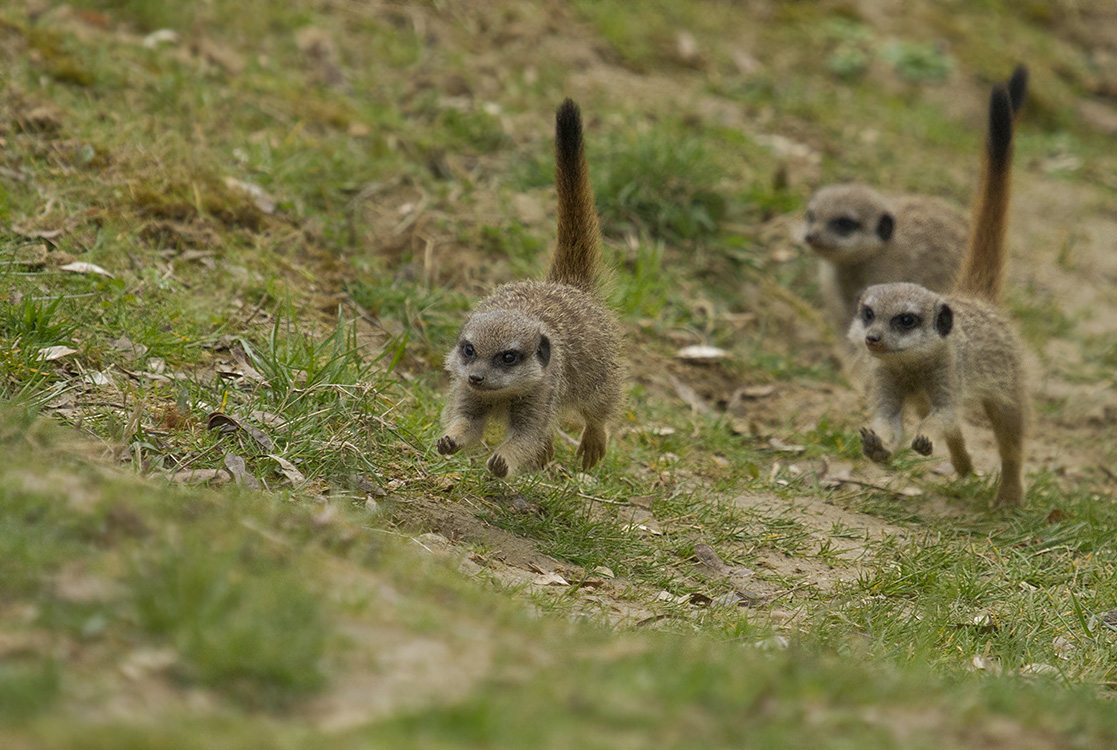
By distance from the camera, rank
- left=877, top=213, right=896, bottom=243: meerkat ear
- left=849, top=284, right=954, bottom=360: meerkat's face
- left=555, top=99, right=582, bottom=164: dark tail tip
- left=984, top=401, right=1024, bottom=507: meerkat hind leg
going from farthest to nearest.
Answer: left=877, top=213, right=896, bottom=243: meerkat ear, left=984, top=401, right=1024, bottom=507: meerkat hind leg, left=849, top=284, right=954, bottom=360: meerkat's face, left=555, top=99, right=582, bottom=164: dark tail tip

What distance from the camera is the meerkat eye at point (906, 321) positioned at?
5.21 m

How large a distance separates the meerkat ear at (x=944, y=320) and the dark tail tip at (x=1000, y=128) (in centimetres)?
93

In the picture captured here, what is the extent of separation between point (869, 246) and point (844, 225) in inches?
8.4

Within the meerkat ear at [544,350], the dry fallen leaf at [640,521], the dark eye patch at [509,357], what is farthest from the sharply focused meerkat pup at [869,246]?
the dark eye patch at [509,357]

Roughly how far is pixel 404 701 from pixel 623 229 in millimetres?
4894

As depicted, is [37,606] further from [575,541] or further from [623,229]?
[623,229]

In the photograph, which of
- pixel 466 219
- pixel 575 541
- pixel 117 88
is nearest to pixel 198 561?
pixel 575 541

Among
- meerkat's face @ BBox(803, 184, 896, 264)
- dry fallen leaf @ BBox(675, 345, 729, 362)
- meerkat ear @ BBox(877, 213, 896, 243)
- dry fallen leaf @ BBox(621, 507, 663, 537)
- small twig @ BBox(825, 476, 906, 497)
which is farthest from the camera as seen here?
meerkat ear @ BBox(877, 213, 896, 243)

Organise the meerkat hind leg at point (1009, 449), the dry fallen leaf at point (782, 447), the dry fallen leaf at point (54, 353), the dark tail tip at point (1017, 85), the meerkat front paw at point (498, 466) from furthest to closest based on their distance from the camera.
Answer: the dark tail tip at point (1017, 85), the dry fallen leaf at point (782, 447), the meerkat hind leg at point (1009, 449), the meerkat front paw at point (498, 466), the dry fallen leaf at point (54, 353)

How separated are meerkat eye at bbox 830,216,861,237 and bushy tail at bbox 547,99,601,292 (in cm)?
224

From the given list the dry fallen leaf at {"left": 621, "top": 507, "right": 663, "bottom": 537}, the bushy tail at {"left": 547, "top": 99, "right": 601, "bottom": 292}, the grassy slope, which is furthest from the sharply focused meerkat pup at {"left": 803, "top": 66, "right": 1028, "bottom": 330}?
the dry fallen leaf at {"left": 621, "top": 507, "right": 663, "bottom": 537}

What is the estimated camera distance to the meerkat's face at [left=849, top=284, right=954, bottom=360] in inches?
203

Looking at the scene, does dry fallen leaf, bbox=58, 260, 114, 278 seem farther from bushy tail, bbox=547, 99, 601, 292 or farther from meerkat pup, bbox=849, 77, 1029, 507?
meerkat pup, bbox=849, 77, 1029, 507

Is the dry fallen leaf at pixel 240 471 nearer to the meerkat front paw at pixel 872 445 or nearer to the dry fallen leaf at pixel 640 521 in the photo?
the dry fallen leaf at pixel 640 521
